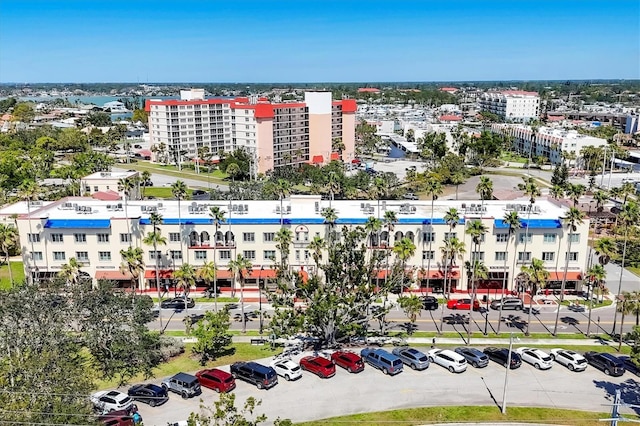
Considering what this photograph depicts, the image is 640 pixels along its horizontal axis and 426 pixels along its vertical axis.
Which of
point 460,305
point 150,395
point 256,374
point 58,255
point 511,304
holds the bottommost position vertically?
point 460,305

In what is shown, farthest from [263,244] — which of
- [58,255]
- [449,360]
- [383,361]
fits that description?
[449,360]

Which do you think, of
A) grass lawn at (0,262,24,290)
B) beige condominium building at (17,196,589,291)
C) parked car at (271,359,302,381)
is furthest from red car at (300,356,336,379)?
grass lawn at (0,262,24,290)

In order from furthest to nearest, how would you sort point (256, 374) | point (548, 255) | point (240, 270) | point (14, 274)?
point (14, 274)
point (548, 255)
point (240, 270)
point (256, 374)

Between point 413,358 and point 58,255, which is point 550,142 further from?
point 58,255

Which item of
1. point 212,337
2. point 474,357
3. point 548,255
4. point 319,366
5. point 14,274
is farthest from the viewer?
point 14,274

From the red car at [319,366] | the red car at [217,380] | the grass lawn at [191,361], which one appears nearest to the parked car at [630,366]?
the red car at [319,366]

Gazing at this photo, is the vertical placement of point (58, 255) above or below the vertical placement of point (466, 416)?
above

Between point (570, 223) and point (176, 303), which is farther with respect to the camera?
point (176, 303)

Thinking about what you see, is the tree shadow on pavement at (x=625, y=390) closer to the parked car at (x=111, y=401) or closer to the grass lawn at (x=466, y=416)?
the grass lawn at (x=466, y=416)
